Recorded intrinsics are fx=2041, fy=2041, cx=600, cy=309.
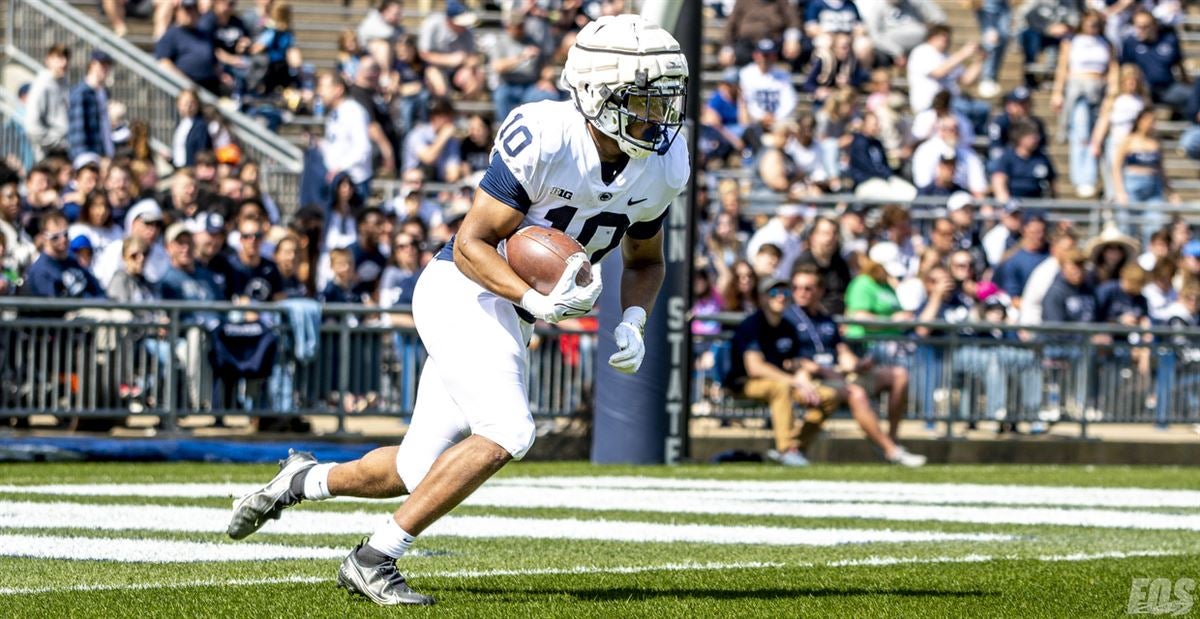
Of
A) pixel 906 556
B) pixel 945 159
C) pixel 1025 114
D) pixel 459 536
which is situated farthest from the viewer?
pixel 1025 114

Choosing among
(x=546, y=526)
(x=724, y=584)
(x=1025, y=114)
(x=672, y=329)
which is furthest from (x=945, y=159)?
Result: (x=724, y=584)

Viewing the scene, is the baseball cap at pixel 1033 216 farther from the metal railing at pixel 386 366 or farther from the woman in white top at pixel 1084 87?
the woman in white top at pixel 1084 87

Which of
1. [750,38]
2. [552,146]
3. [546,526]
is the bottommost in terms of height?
[546,526]

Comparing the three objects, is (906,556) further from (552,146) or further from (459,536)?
(552,146)

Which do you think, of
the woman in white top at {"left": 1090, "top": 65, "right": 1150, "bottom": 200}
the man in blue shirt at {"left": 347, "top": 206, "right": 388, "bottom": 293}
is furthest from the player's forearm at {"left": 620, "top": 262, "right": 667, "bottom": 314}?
the woman in white top at {"left": 1090, "top": 65, "right": 1150, "bottom": 200}

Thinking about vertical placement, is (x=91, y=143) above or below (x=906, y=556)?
above

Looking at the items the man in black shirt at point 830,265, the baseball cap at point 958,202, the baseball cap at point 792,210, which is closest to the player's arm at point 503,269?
the man in black shirt at point 830,265

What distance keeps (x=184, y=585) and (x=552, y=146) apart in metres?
1.82

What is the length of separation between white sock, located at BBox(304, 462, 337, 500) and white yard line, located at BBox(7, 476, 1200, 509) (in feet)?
11.5

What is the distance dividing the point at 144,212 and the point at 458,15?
692 centimetres

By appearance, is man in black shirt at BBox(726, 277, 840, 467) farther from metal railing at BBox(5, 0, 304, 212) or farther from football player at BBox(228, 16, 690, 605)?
football player at BBox(228, 16, 690, 605)

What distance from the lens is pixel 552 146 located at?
247 inches

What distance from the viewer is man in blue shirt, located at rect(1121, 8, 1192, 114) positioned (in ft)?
74.1

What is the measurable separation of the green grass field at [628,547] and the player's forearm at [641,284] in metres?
0.93
